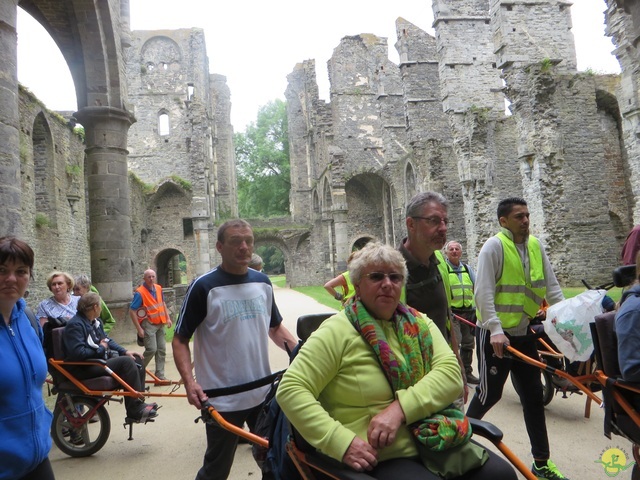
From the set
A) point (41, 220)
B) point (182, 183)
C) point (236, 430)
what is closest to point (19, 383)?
point (236, 430)

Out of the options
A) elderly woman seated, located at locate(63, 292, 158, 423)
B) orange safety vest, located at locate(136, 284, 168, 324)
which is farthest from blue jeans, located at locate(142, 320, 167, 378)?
elderly woman seated, located at locate(63, 292, 158, 423)

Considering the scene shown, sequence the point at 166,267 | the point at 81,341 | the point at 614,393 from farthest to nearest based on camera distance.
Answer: the point at 166,267 → the point at 81,341 → the point at 614,393

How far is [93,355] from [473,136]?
62.7 ft

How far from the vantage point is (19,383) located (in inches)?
92.2

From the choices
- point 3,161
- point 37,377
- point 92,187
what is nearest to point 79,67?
point 92,187

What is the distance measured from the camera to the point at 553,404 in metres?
5.75

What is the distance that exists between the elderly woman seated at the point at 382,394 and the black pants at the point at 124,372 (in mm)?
3308

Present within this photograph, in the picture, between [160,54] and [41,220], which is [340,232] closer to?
[41,220]

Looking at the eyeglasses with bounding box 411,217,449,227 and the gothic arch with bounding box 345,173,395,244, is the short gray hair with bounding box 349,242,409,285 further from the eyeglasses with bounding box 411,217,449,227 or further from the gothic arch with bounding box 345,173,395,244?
the gothic arch with bounding box 345,173,395,244

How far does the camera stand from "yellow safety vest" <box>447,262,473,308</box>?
7.02 meters

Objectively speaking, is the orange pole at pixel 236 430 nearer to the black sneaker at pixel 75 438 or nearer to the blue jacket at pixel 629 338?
the blue jacket at pixel 629 338

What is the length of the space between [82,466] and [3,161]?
3327 mm

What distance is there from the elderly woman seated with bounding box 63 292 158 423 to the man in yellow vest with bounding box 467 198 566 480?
305 centimetres

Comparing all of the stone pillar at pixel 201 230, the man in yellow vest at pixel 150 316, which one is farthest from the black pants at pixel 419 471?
the stone pillar at pixel 201 230
